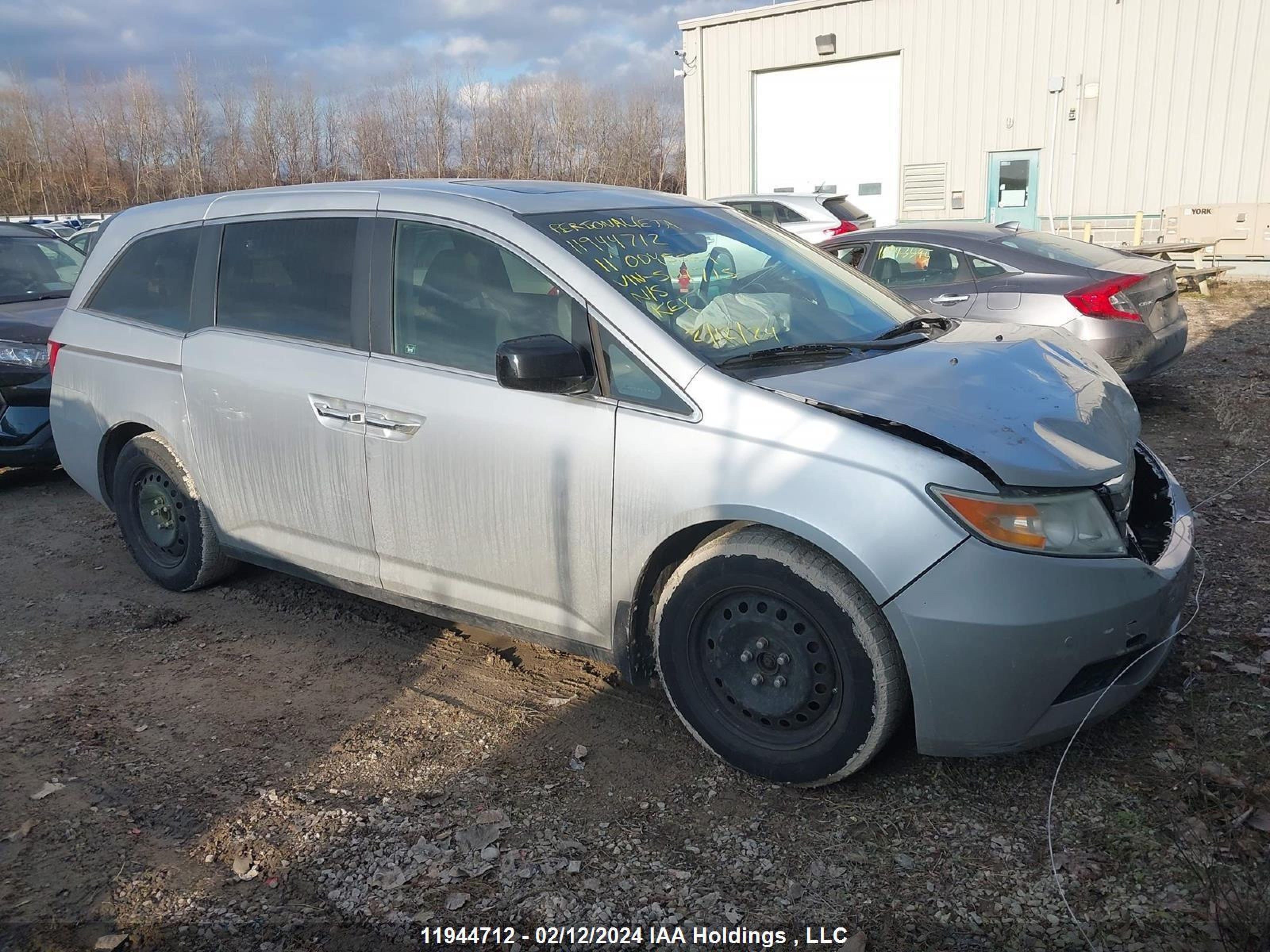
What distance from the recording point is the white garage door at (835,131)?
21.4 metres

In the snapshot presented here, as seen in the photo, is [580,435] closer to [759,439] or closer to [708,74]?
[759,439]

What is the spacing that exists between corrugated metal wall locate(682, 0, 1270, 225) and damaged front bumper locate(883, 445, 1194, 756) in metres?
18.7

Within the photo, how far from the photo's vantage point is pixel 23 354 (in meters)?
6.85

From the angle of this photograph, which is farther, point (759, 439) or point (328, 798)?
point (328, 798)

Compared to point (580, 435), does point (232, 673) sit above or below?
below

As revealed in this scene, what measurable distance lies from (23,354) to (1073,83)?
18.7 meters

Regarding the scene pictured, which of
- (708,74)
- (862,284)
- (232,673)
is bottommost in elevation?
(232,673)

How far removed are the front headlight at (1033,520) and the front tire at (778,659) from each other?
1.22 feet

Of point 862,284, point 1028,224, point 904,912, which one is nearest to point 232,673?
point 904,912

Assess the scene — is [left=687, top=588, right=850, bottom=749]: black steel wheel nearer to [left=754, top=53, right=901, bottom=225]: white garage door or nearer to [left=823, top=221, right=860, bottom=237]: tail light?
[left=823, top=221, right=860, bottom=237]: tail light

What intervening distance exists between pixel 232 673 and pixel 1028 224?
19801mm

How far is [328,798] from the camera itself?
126 inches

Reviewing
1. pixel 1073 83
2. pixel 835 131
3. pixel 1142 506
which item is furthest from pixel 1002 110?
pixel 1142 506

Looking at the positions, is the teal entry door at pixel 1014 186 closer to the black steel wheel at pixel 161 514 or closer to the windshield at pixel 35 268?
the windshield at pixel 35 268
